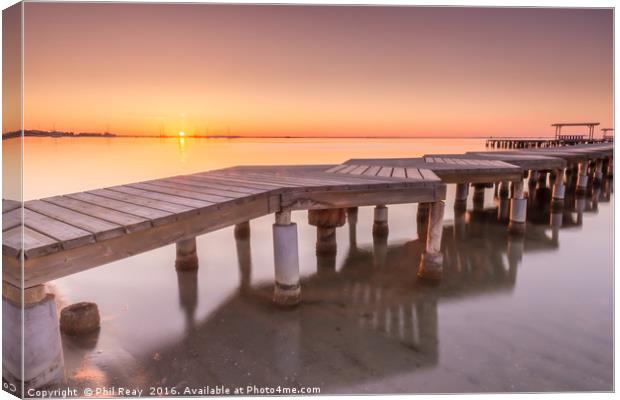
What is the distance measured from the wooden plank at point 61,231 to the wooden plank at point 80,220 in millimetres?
56

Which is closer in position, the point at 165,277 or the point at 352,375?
the point at 352,375

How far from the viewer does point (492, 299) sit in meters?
6.52

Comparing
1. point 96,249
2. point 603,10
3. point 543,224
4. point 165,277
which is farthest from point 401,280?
point 543,224

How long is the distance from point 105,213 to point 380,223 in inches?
307

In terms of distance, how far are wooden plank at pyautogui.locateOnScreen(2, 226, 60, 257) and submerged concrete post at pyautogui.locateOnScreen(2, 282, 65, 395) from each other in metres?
0.34

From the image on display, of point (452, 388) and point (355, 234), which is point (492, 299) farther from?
point (355, 234)

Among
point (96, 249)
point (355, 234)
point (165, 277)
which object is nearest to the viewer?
point (96, 249)

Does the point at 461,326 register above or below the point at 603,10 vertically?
below

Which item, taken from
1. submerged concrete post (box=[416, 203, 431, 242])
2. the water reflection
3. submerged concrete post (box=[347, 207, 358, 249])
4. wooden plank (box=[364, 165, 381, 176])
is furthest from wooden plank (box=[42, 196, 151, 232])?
submerged concrete post (box=[416, 203, 431, 242])

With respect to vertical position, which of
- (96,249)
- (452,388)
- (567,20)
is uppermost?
(567,20)

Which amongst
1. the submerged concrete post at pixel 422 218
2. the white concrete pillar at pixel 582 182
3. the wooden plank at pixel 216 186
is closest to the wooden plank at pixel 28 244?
the wooden plank at pixel 216 186

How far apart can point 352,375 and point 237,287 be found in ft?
10.9

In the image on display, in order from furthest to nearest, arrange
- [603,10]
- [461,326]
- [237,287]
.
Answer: [237,287], [461,326], [603,10]

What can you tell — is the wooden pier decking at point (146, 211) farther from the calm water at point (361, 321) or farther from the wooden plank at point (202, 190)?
the calm water at point (361, 321)
